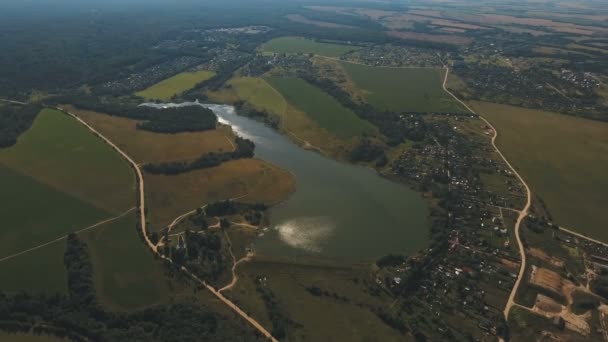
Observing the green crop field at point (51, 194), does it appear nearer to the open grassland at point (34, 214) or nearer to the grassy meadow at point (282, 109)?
the open grassland at point (34, 214)

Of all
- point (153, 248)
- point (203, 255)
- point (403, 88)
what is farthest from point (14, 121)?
point (403, 88)

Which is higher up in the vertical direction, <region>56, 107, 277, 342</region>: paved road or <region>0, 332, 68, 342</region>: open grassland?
<region>56, 107, 277, 342</region>: paved road

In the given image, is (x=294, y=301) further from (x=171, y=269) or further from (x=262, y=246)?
(x=171, y=269)

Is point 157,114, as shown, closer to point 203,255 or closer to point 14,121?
point 14,121

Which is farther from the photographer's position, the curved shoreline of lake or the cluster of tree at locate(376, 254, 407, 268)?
the curved shoreline of lake

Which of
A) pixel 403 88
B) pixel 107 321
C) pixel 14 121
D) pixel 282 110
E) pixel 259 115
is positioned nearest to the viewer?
pixel 107 321

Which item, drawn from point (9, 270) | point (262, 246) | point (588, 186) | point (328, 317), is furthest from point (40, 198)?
point (588, 186)

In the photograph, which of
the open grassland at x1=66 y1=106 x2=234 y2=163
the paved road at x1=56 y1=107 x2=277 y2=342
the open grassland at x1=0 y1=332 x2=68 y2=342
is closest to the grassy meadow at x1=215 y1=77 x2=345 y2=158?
the open grassland at x1=66 y1=106 x2=234 y2=163

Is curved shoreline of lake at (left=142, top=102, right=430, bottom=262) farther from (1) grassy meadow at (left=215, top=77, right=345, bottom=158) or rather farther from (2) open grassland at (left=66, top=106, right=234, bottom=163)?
(2) open grassland at (left=66, top=106, right=234, bottom=163)
